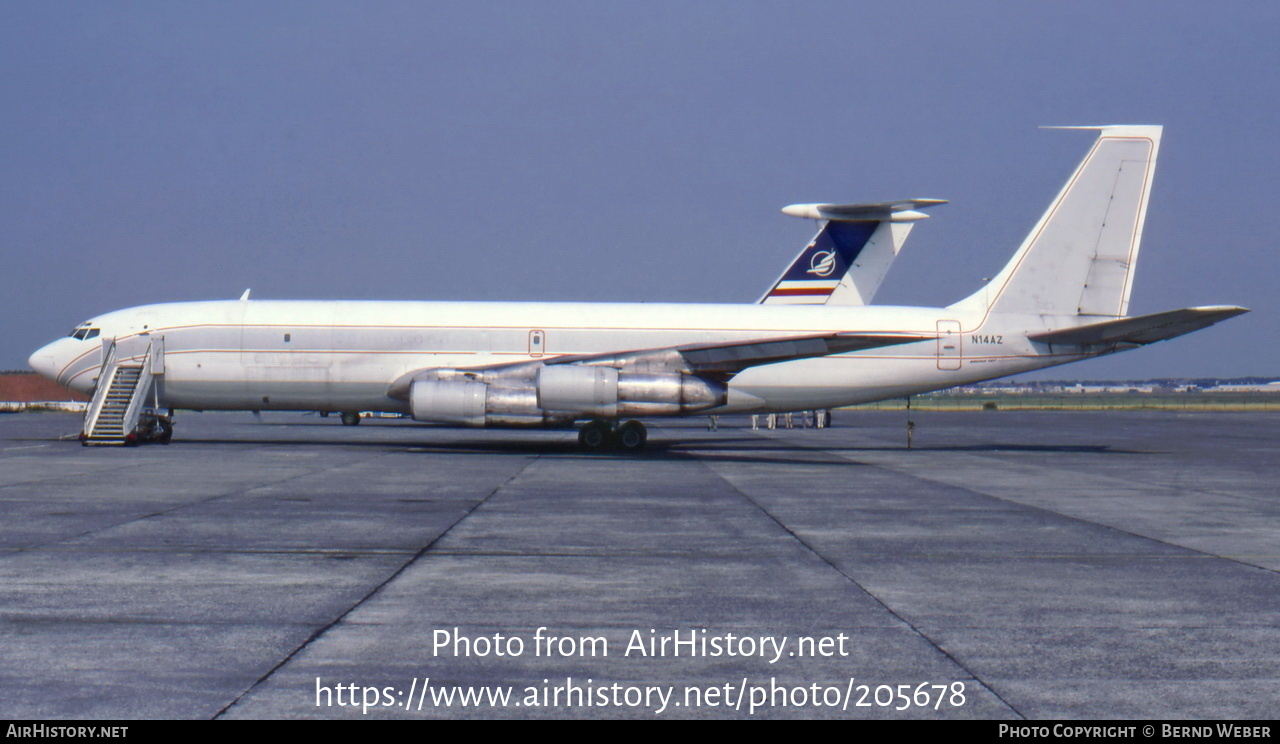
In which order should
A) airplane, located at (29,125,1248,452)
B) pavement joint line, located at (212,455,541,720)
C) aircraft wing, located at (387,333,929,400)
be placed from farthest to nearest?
airplane, located at (29,125,1248,452) → aircraft wing, located at (387,333,929,400) → pavement joint line, located at (212,455,541,720)

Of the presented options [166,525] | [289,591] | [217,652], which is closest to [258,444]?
[166,525]

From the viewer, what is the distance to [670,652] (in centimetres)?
723

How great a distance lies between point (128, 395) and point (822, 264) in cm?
2484

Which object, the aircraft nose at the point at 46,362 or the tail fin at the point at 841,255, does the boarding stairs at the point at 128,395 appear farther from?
the tail fin at the point at 841,255

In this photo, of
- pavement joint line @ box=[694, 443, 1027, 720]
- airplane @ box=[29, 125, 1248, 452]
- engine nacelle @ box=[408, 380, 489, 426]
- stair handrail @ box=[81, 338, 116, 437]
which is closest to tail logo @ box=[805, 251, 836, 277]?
airplane @ box=[29, 125, 1248, 452]

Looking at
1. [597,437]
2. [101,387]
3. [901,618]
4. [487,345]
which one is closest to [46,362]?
[101,387]

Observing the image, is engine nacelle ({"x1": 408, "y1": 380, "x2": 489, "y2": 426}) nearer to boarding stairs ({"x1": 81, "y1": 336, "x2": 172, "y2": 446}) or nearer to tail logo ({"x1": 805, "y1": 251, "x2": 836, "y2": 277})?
boarding stairs ({"x1": 81, "y1": 336, "x2": 172, "y2": 446})

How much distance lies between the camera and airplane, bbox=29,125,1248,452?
29.1 meters

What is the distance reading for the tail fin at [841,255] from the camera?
4159cm

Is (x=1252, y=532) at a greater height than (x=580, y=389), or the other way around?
(x=580, y=389)

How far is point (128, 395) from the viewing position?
29656 mm

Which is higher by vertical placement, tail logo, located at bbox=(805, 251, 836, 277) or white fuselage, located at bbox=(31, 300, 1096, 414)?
tail logo, located at bbox=(805, 251, 836, 277)
